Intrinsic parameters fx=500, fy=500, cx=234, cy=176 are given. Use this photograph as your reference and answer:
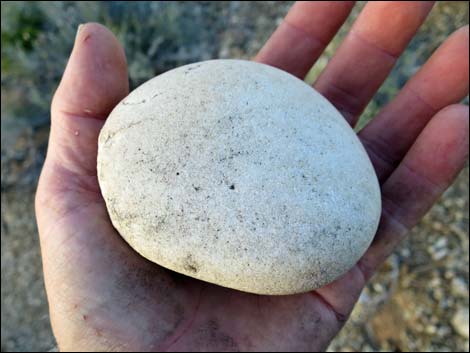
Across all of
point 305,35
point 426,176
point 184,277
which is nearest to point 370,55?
point 305,35

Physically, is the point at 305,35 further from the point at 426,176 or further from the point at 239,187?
the point at 239,187

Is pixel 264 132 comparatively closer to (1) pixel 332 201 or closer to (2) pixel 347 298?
(1) pixel 332 201

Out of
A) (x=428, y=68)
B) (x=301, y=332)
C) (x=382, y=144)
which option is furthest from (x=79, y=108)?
(x=428, y=68)

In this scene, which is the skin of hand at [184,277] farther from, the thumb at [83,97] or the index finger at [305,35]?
the index finger at [305,35]

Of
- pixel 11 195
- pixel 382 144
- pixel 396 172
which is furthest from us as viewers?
pixel 11 195

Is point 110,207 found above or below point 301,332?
above

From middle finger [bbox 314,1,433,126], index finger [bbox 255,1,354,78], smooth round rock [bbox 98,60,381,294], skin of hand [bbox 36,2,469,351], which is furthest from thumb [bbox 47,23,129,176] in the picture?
middle finger [bbox 314,1,433,126]

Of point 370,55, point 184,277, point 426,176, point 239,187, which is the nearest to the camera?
point 239,187
